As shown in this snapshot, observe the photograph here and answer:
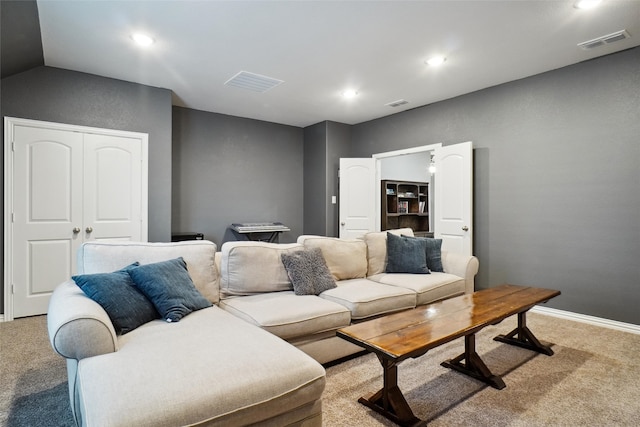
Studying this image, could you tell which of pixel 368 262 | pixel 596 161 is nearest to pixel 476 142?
pixel 596 161

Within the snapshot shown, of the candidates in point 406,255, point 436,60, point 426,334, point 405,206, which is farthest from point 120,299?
point 405,206

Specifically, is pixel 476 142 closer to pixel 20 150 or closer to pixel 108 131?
pixel 108 131

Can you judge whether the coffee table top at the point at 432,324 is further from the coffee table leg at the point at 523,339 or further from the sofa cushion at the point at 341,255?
the sofa cushion at the point at 341,255

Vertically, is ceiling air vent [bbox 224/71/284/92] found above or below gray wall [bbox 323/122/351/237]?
above

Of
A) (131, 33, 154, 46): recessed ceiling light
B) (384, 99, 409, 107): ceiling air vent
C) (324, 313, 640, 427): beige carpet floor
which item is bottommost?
(324, 313, 640, 427): beige carpet floor

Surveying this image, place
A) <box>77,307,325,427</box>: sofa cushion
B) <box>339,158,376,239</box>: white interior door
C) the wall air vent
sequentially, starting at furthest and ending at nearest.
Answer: <box>339,158,376,239</box>: white interior door
the wall air vent
<box>77,307,325,427</box>: sofa cushion

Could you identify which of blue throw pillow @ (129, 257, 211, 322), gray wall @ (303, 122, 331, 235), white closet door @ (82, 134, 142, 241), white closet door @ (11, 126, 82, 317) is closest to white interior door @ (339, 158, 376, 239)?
gray wall @ (303, 122, 331, 235)

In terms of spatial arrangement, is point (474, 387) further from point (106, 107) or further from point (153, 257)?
point (106, 107)

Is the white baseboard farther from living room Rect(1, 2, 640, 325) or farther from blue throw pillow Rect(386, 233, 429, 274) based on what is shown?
blue throw pillow Rect(386, 233, 429, 274)

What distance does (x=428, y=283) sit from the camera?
10.5ft

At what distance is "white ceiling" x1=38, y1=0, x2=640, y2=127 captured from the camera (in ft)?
8.86

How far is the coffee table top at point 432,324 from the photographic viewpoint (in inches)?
68.3

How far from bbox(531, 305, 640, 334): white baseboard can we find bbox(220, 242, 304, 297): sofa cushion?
296 centimetres

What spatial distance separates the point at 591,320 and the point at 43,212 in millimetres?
5818
